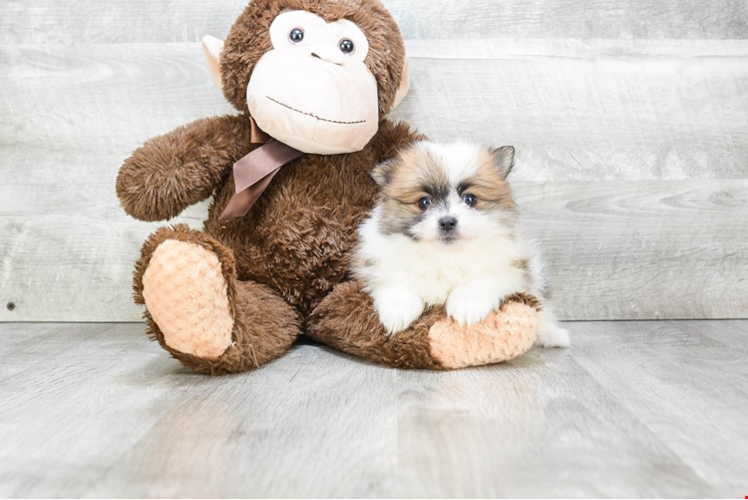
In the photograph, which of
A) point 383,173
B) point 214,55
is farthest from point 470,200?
point 214,55

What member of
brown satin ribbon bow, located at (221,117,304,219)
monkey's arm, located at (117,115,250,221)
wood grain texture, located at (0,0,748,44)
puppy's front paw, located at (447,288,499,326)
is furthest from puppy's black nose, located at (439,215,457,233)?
wood grain texture, located at (0,0,748,44)

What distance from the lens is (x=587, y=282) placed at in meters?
1.79

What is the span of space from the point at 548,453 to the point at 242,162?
839 mm

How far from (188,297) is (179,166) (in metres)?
0.37

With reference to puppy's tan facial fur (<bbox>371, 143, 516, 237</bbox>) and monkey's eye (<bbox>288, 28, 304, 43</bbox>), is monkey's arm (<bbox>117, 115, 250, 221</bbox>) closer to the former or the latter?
monkey's eye (<bbox>288, 28, 304, 43</bbox>)

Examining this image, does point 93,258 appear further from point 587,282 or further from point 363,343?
point 587,282

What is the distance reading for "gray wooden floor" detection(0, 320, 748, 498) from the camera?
0.79m

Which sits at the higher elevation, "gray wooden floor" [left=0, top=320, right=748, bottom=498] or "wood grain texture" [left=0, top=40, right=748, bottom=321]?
"wood grain texture" [left=0, top=40, right=748, bottom=321]

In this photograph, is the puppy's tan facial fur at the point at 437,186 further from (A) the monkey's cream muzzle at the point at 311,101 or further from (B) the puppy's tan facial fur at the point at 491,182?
(A) the monkey's cream muzzle at the point at 311,101

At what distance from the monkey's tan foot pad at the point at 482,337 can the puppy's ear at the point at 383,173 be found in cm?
31

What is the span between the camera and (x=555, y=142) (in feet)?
5.72

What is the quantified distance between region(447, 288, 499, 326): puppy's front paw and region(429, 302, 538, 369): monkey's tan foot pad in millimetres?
11

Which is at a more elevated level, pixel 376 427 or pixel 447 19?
pixel 447 19

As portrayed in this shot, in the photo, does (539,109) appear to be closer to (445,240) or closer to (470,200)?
(470,200)
